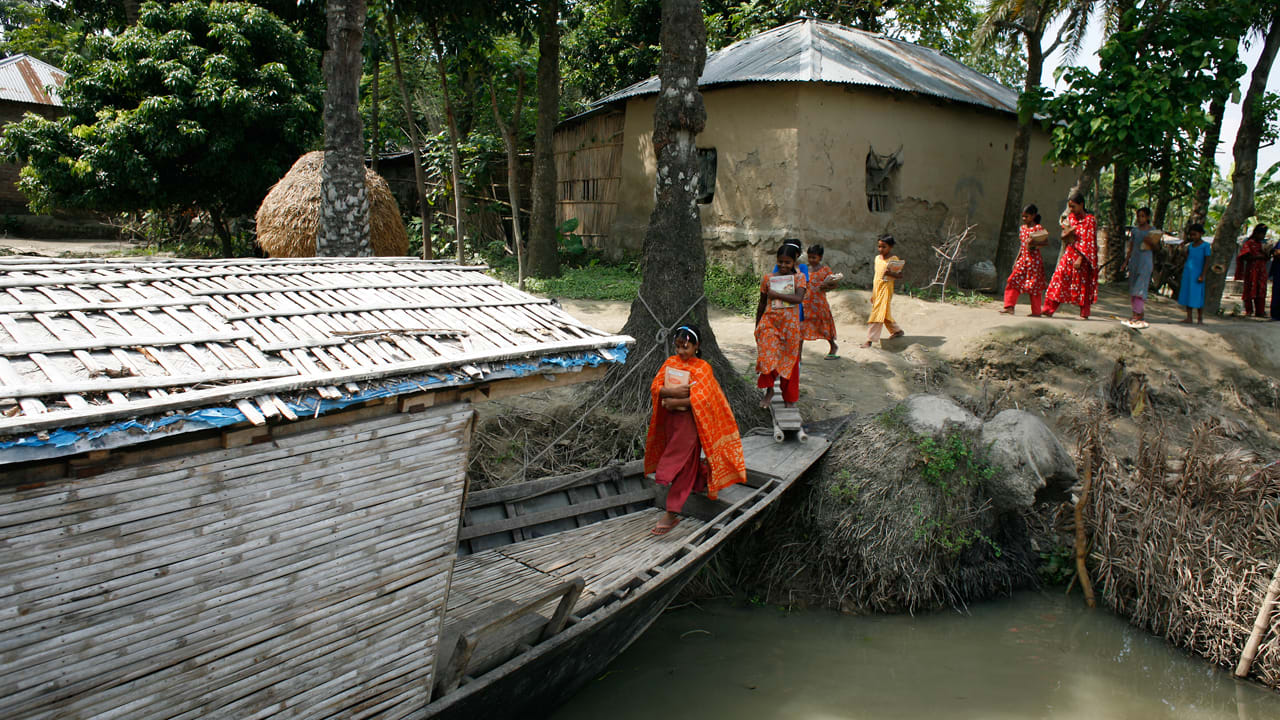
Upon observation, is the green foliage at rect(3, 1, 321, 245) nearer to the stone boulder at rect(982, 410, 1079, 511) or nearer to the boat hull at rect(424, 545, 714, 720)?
the boat hull at rect(424, 545, 714, 720)

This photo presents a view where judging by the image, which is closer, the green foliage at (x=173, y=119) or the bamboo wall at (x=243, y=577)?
the bamboo wall at (x=243, y=577)

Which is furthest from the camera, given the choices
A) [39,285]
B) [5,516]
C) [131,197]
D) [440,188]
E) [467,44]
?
[440,188]

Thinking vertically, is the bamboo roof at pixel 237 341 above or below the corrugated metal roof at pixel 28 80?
below

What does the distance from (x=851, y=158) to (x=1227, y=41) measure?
436 cm

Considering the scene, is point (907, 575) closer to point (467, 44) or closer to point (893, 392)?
point (893, 392)

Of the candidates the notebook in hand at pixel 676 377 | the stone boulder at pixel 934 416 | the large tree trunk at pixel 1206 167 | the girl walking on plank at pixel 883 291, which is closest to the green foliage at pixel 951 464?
the stone boulder at pixel 934 416

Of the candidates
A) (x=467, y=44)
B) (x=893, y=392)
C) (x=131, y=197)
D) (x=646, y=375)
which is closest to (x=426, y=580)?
(x=646, y=375)

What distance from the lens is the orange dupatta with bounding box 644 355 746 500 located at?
4922mm

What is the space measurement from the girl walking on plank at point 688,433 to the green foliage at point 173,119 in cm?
954

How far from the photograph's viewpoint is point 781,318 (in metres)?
6.19

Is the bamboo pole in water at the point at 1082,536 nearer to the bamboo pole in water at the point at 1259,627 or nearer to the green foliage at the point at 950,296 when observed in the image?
the bamboo pole in water at the point at 1259,627

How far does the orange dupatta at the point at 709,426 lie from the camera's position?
492 cm

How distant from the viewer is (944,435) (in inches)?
229

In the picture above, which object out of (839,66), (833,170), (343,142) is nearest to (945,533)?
(343,142)
